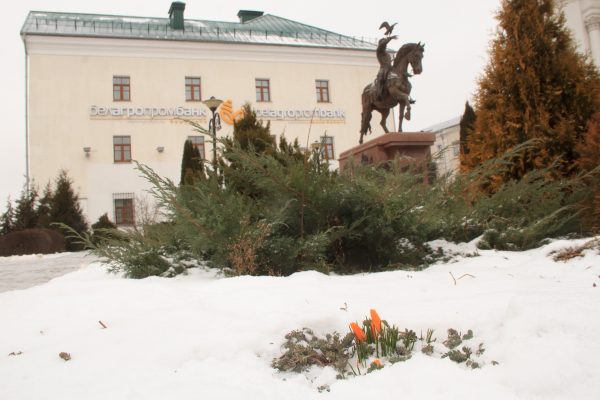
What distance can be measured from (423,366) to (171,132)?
2798cm

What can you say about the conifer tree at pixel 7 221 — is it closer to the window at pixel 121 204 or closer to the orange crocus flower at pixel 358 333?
the window at pixel 121 204

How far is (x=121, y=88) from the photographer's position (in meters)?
28.1

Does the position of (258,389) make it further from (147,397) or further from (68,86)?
(68,86)

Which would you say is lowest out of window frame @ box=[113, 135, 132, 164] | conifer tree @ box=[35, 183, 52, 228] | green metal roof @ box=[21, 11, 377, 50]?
conifer tree @ box=[35, 183, 52, 228]

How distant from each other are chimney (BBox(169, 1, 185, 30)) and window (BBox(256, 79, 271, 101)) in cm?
582

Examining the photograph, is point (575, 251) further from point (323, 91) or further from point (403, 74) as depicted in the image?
point (323, 91)

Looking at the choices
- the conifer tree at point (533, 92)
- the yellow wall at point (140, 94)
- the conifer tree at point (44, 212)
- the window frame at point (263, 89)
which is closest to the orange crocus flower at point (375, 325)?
the conifer tree at point (533, 92)

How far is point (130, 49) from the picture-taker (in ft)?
92.5

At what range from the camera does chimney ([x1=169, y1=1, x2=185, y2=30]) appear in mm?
30594

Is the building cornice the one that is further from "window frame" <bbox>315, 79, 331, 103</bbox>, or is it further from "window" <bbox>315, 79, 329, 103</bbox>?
"window" <bbox>315, 79, 329, 103</bbox>

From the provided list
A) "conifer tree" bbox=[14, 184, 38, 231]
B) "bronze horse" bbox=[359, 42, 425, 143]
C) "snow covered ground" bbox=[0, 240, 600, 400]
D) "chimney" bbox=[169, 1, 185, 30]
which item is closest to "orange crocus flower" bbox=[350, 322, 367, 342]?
"snow covered ground" bbox=[0, 240, 600, 400]

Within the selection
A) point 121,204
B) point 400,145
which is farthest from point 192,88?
point 400,145

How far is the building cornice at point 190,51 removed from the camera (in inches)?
1065

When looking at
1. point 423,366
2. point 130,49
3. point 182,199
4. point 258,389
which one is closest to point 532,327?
point 423,366
